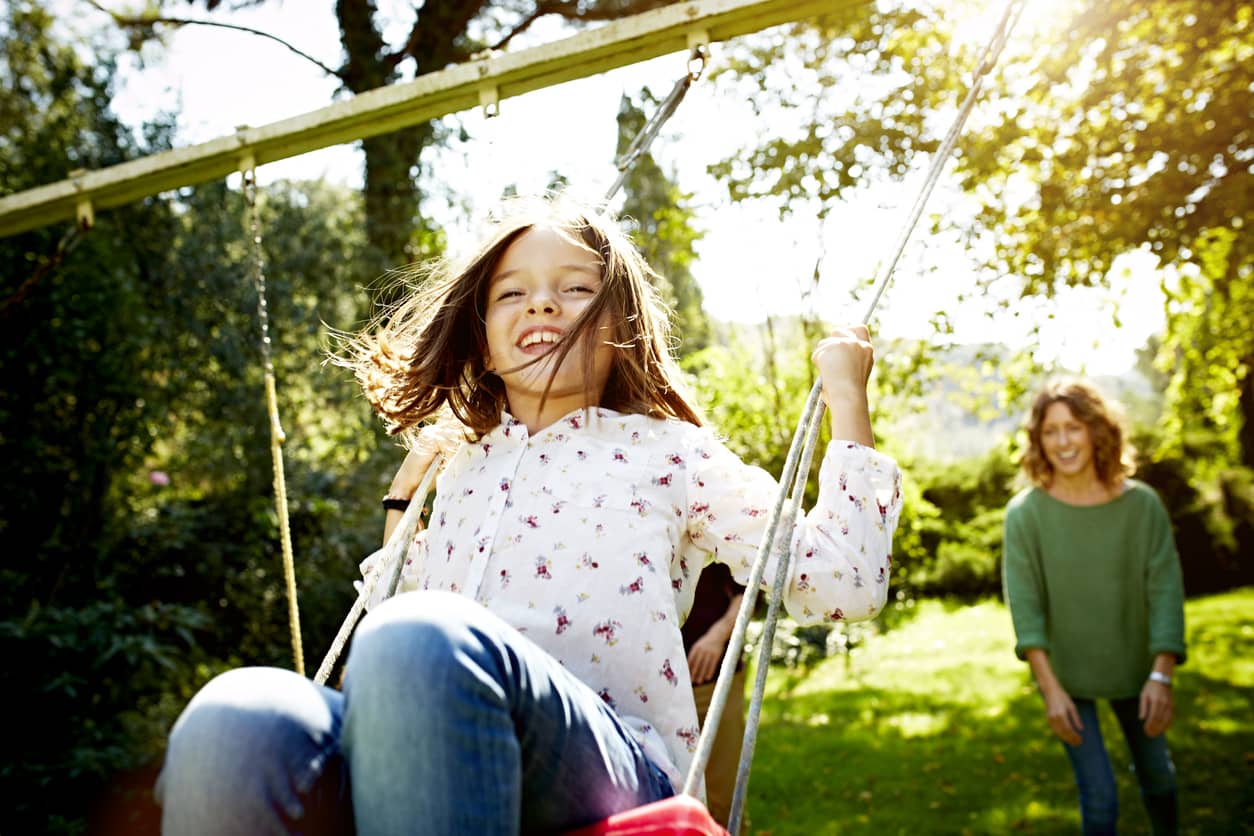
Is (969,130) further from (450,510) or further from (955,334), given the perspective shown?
(450,510)

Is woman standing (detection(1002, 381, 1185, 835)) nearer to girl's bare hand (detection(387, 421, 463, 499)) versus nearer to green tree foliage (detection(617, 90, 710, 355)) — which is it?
girl's bare hand (detection(387, 421, 463, 499))

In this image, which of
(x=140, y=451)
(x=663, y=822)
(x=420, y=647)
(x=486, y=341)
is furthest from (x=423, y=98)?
(x=140, y=451)

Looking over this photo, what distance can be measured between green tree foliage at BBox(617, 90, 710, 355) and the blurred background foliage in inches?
2.1

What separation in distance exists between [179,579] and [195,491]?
4.97 feet

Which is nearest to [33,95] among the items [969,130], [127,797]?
[127,797]

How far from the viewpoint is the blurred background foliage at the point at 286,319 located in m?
3.97

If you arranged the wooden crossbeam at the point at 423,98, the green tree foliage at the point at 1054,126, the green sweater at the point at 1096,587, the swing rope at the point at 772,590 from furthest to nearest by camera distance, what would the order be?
the green tree foliage at the point at 1054,126
the green sweater at the point at 1096,587
the wooden crossbeam at the point at 423,98
the swing rope at the point at 772,590

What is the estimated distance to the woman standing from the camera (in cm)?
274

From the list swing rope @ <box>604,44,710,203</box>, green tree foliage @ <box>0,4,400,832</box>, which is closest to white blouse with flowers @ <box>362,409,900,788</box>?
swing rope @ <box>604,44,710,203</box>

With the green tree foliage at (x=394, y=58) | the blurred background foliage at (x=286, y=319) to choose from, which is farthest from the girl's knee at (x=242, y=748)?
the green tree foliage at (x=394, y=58)

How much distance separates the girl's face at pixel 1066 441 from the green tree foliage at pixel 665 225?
203 centimetres

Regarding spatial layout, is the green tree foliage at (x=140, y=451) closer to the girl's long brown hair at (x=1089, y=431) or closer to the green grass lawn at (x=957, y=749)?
the girl's long brown hair at (x=1089, y=431)

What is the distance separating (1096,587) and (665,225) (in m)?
2.58

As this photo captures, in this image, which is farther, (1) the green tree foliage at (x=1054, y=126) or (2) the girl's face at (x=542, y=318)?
(1) the green tree foliage at (x=1054, y=126)
